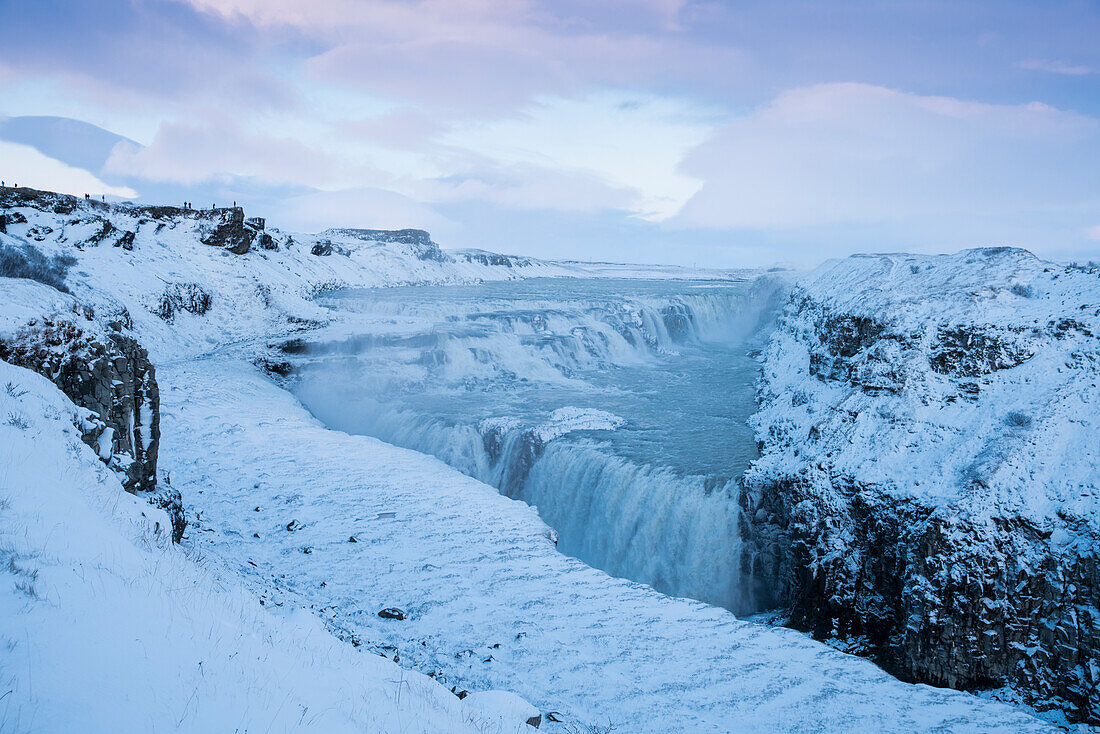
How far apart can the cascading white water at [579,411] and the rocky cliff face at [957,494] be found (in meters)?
1.63

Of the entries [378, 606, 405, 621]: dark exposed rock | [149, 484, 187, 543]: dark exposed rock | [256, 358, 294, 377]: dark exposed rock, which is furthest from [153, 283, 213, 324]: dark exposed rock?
[378, 606, 405, 621]: dark exposed rock

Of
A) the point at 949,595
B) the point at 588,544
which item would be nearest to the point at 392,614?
the point at 588,544

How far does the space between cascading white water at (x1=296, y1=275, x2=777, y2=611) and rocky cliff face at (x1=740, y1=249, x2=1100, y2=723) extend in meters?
1.63

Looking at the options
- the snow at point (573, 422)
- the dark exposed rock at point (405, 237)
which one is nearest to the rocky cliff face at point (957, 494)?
the snow at point (573, 422)

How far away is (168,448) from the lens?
1370cm

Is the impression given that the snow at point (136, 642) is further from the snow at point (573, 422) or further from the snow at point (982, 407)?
the snow at point (573, 422)

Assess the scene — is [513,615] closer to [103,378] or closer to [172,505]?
[172,505]

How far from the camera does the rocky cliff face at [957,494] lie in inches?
347

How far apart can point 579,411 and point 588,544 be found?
21.5 feet

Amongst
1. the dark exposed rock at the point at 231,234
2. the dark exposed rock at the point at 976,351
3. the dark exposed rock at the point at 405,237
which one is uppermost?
the dark exposed rock at the point at 405,237

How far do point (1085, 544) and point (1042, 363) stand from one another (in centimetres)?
431

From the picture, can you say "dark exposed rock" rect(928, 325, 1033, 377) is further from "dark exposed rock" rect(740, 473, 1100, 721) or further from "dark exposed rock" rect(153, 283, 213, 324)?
Answer: "dark exposed rock" rect(153, 283, 213, 324)

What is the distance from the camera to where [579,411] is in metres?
20.5

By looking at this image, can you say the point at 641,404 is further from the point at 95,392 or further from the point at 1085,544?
the point at 95,392
